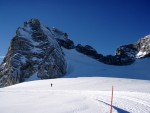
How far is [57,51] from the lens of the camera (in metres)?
96.5

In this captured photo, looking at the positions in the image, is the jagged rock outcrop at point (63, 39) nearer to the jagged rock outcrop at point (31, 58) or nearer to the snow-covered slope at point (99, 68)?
the snow-covered slope at point (99, 68)

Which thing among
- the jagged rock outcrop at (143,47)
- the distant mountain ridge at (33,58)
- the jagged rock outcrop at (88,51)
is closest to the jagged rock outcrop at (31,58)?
the distant mountain ridge at (33,58)

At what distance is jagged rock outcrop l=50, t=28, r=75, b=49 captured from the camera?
129 meters

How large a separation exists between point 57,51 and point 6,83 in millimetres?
22293

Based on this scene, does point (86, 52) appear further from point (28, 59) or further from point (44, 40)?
point (28, 59)

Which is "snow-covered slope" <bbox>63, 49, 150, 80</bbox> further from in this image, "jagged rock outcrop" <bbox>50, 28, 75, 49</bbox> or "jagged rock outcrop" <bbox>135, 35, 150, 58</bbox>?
"jagged rock outcrop" <bbox>135, 35, 150, 58</bbox>

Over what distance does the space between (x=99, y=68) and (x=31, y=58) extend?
92.7ft

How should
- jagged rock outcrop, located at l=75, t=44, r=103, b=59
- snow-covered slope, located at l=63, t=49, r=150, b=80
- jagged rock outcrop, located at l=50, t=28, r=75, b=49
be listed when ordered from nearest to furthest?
snow-covered slope, located at l=63, t=49, r=150, b=80, jagged rock outcrop, located at l=75, t=44, r=103, b=59, jagged rock outcrop, located at l=50, t=28, r=75, b=49

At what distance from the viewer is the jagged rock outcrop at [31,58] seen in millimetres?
82562

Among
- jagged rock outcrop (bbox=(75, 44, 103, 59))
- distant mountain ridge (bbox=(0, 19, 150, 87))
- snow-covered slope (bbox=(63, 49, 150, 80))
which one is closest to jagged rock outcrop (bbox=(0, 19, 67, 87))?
distant mountain ridge (bbox=(0, 19, 150, 87))

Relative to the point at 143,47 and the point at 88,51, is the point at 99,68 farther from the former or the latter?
the point at 143,47

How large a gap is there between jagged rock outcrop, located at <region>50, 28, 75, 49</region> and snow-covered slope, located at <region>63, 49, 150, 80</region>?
14.1 feet

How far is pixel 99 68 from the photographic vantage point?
104 metres

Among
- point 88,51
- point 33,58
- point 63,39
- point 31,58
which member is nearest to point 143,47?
point 88,51
